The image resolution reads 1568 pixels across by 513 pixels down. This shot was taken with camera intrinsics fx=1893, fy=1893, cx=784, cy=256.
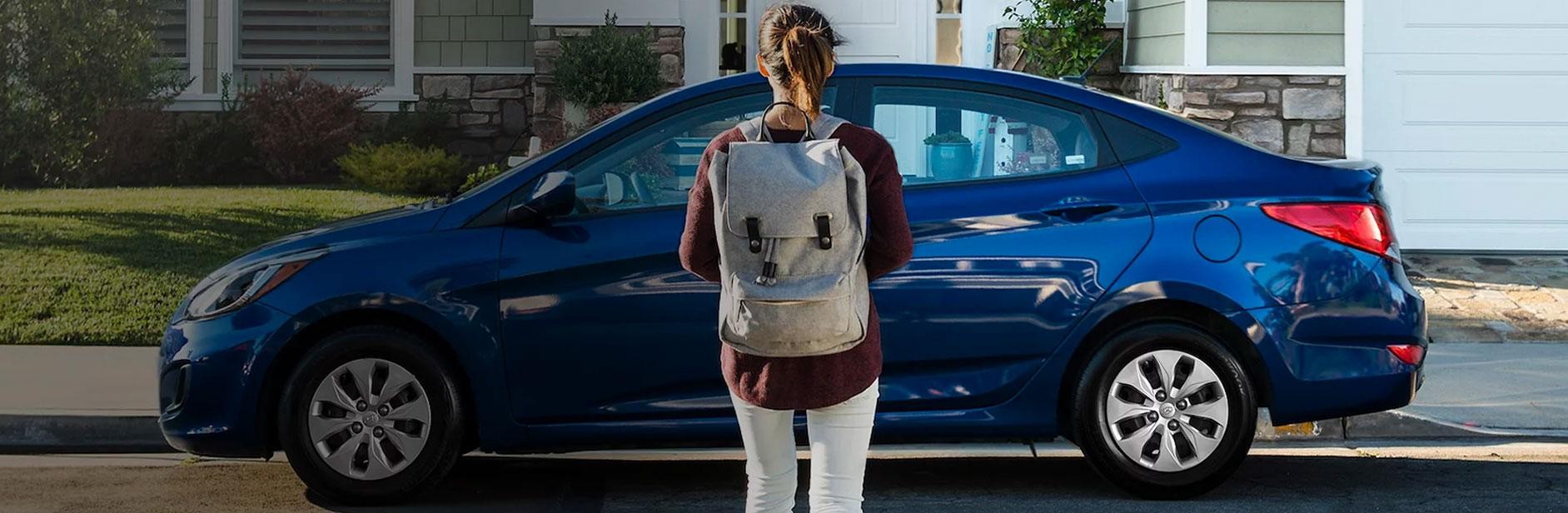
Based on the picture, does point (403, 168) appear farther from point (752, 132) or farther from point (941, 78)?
point (752, 132)

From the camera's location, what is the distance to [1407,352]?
619cm

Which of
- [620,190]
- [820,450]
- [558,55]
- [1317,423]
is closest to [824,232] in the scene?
[820,450]

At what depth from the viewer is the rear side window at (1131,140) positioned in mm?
6254

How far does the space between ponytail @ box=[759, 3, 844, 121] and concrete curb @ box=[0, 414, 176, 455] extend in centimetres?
452

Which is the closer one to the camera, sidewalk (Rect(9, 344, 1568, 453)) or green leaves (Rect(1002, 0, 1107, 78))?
sidewalk (Rect(9, 344, 1568, 453))

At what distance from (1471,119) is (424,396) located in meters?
8.09

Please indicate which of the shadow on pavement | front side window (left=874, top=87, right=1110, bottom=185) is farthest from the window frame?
the shadow on pavement

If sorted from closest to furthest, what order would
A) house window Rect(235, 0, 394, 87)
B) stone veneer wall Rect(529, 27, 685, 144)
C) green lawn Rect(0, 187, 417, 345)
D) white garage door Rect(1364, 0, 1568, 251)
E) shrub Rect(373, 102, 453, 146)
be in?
green lawn Rect(0, 187, 417, 345) → white garage door Rect(1364, 0, 1568, 251) → stone veneer wall Rect(529, 27, 685, 144) → shrub Rect(373, 102, 453, 146) → house window Rect(235, 0, 394, 87)

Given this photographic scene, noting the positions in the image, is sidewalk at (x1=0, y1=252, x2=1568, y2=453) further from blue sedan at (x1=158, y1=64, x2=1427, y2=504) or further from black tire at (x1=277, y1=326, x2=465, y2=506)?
black tire at (x1=277, y1=326, x2=465, y2=506)

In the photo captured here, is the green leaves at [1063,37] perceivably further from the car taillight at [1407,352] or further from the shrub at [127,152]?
the car taillight at [1407,352]

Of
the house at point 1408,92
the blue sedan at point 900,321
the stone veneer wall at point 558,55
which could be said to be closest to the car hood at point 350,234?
the blue sedan at point 900,321

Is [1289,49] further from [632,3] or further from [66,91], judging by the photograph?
[66,91]

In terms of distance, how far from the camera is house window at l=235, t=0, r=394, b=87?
52.0ft

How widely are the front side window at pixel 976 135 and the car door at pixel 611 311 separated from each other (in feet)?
2.11
